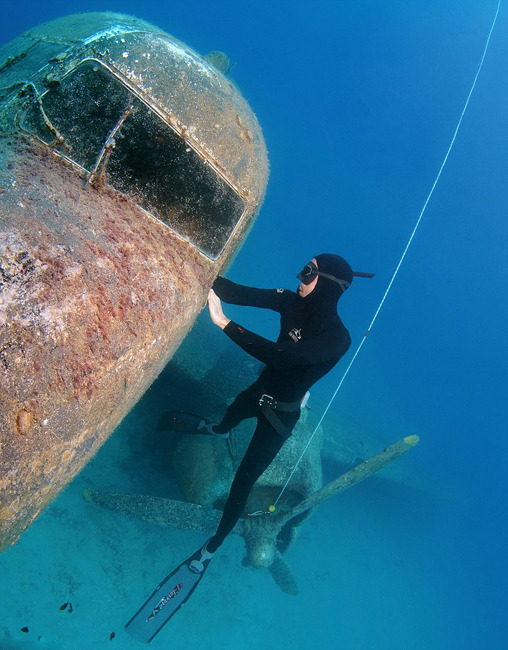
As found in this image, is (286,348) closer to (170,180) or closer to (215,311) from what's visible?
(215,311)

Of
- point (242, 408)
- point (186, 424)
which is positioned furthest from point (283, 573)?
point (242, 408)

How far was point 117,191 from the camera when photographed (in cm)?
206

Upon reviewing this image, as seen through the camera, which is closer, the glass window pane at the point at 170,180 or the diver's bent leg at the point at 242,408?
the glass window pane at the point at 170,180

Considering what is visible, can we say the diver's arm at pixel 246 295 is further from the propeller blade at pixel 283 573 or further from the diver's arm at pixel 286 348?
the propeller blade at pixel 283 573

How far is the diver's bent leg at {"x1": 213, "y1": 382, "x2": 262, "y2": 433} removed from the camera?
4539mm

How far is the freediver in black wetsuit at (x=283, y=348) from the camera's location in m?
3.24

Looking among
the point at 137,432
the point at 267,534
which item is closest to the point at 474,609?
the point at 267,534

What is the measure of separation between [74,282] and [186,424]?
4.43 m

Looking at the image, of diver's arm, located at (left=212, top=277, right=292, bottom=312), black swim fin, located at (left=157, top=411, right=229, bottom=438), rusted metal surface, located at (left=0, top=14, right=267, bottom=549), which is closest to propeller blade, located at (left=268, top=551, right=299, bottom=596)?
black swim fin, located at (left=157, top=411, right=229, bottom=438)

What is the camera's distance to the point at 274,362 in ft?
10.8

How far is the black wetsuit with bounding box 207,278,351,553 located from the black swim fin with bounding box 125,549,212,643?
354 mm

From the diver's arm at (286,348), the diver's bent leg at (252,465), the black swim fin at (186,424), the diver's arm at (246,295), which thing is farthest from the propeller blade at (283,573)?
the diver's arm at (246,295)

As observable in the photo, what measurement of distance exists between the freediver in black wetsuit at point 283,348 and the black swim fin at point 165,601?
0.37 ft

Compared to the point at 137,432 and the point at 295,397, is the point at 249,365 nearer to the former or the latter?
the point at 137,432
